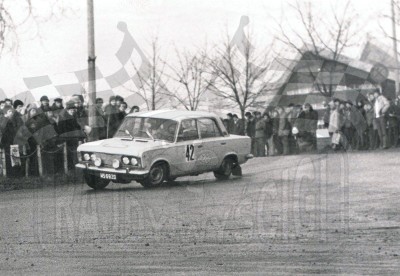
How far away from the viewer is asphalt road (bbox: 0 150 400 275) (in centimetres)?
862

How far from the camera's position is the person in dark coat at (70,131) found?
783 inches

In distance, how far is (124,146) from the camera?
1698 cm

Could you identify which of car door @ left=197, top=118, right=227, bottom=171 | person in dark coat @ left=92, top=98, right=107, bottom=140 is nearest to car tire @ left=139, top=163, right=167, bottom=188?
car door @ left=197, top=118, right=227, bottom=171

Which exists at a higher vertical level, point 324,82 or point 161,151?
point 324,82

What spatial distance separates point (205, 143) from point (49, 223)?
646 cm

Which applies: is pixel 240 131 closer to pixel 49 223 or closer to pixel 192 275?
pixel 49 223

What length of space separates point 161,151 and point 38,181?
324 cm

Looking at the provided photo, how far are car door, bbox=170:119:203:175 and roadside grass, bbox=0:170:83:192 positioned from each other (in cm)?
263

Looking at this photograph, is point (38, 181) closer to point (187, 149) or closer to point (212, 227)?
point (187, 149)

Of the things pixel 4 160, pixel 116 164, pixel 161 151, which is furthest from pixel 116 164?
pixel 4 160

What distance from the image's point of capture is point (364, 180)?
→ 1766 centimetres

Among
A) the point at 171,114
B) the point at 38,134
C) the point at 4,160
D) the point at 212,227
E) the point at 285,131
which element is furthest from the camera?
the point at 285,131

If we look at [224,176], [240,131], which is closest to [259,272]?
[224,176]

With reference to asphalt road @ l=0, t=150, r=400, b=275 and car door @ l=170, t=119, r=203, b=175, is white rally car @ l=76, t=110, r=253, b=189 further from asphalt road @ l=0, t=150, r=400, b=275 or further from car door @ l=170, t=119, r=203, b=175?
asphalt road @ l=0, t=150, r=400, b=275
